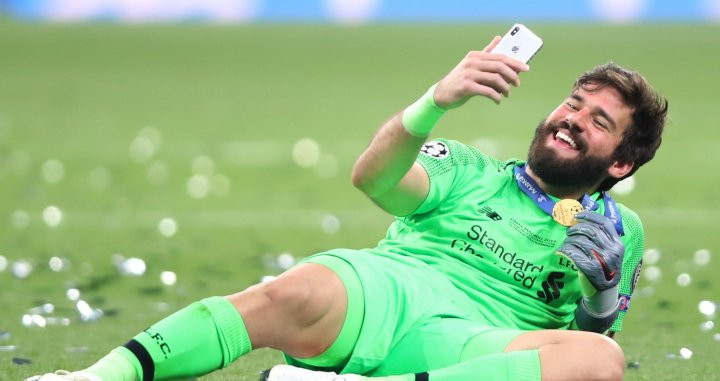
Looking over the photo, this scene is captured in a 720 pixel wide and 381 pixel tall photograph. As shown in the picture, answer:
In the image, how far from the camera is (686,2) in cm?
2130

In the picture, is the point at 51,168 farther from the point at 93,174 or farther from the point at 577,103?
the point at 577,103

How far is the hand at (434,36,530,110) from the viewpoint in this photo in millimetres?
3842

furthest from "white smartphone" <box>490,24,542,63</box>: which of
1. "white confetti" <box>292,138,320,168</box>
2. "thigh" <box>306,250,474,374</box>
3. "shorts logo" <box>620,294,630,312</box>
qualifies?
"white confetti" <box>292,138,320,168</box>

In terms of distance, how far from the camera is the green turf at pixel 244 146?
249 inches

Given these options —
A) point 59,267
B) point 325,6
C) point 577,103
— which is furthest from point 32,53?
point 577,103

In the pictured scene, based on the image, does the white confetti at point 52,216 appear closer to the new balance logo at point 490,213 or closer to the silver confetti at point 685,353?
the silver confetti at point 685,353

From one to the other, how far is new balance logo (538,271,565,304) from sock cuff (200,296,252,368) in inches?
40.1

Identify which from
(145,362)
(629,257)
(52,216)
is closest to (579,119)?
(629,257)

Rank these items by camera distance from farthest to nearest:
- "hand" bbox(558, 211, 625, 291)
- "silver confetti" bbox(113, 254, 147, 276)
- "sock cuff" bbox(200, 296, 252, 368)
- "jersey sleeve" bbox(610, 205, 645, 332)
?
"silver confetti" bbox(113, 254, 147, 276) < "jersey sleeve" bbox(610, 205, 645, 332) < "hand" bbox(558, 211, 625, 291) < "sock cuff" bbox(200, 296, 252, 368)

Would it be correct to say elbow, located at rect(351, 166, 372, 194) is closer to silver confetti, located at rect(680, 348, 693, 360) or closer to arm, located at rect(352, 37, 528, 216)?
arm, located at rect(352, 37, 528, 216)

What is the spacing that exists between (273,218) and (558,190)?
17.7ft

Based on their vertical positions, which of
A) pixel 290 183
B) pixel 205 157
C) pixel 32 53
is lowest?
pixel 290 183

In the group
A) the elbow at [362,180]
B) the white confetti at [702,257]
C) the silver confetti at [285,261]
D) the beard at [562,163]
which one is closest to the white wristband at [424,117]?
the elbow at [362,180]

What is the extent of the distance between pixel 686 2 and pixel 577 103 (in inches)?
698
